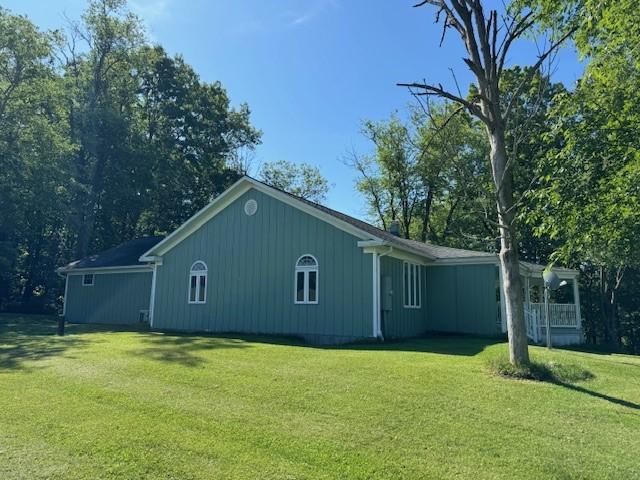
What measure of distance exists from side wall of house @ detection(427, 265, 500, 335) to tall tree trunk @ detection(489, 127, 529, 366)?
24.7ft

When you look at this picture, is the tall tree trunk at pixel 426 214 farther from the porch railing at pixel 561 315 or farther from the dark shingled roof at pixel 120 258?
the dark shingled roof at pixel 120 258

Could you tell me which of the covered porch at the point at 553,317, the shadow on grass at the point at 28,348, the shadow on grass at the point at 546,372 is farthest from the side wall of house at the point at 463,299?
the shadow on grass at the point at 28,348

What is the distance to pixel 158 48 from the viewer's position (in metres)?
37.8

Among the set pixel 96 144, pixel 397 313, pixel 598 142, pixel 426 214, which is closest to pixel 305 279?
pixel 397 313

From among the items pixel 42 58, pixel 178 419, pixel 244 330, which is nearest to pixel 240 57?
pixel 244 330

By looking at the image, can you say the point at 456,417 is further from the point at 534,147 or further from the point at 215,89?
the point at 215,89

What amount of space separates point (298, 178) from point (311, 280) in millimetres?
31087

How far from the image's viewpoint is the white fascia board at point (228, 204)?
46.1 feet

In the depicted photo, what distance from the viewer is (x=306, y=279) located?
48.5ft

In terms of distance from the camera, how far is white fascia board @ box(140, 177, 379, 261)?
14.1 meters

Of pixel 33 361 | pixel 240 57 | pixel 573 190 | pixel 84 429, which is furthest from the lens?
pixel 240 57

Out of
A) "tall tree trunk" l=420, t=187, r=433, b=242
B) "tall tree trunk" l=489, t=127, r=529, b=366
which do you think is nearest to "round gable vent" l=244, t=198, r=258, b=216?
"tall tree trunk" l=489, t=127, r=529, b=366

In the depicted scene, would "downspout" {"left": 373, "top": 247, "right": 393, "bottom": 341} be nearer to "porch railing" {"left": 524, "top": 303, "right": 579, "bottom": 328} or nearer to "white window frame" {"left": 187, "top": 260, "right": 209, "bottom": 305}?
"white window frame" {"left": 187, "top": 260, "right": 209, "bottom": 305}

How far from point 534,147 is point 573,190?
2221 centimetres
